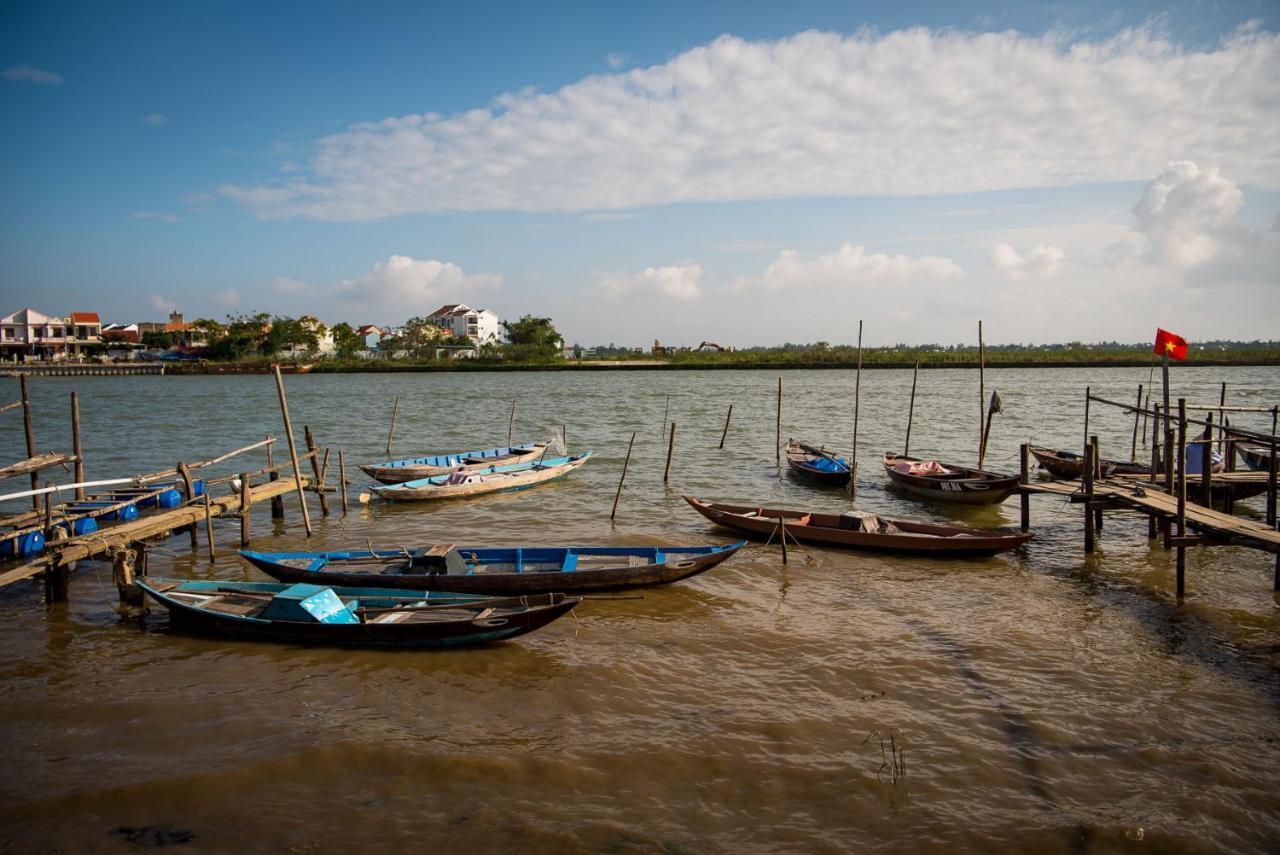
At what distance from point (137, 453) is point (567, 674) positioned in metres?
24.6

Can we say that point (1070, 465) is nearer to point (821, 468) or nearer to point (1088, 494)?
point (821, 468)

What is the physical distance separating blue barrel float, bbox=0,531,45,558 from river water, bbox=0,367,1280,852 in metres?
0.61

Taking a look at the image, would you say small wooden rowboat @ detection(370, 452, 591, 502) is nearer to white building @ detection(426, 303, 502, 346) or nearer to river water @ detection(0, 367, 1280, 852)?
river water @ detection(0, 367, 1280, 852)

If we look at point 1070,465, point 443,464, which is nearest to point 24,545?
point 443,464

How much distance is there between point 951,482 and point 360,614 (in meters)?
14.0

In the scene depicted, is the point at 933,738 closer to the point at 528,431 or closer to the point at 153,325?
the point at 528,431

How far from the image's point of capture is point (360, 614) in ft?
31.8

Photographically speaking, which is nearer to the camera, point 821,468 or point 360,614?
point 360,614

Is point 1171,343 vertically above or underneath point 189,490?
above

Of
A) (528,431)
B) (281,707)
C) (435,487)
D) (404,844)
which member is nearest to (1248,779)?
(404,844)

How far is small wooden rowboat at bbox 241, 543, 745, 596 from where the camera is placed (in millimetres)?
10859

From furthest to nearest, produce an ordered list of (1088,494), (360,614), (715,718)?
(1088,494)
(360,614)
(715,718)

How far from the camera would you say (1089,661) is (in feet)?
29.8

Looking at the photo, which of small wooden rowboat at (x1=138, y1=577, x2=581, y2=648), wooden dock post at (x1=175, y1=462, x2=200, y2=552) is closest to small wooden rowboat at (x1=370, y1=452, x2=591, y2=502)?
wooden dock post at (x1=175, y1=462, x2=200, y2=552)
